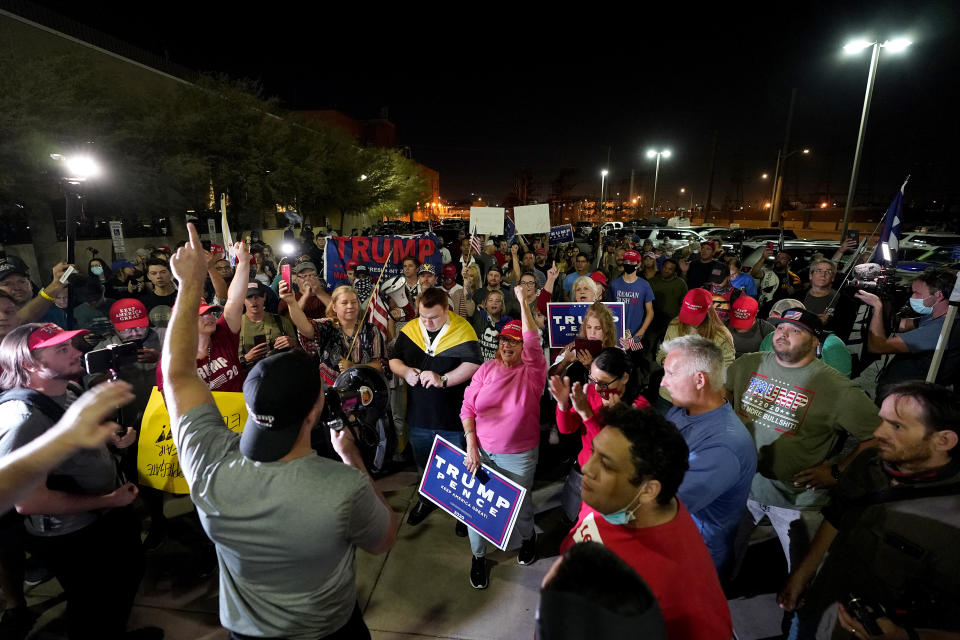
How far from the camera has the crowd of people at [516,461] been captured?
4.87 ft

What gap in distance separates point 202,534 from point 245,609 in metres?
2.57

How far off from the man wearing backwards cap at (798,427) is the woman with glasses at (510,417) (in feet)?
4.98

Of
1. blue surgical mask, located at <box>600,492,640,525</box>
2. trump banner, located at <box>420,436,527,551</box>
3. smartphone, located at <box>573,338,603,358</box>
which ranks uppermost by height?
blue surgical mask, located at <box>600,492,640,525</box>

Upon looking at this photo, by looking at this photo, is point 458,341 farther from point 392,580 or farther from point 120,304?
point 120,304

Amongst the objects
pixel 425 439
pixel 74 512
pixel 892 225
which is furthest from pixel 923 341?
pixel 74 512

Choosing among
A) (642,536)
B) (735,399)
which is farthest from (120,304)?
(735,399)

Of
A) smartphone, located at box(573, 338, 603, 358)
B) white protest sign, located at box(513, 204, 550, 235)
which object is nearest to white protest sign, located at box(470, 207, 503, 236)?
white protest sign, located at box(513, 204, 550, 235)

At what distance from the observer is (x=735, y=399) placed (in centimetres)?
330

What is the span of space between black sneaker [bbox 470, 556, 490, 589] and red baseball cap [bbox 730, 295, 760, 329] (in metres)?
3.64

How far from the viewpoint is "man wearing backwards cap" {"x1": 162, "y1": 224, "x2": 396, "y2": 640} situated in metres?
1.48

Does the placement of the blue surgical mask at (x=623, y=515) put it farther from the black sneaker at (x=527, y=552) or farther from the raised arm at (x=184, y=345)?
the black sneaker at (x=527, y=552)

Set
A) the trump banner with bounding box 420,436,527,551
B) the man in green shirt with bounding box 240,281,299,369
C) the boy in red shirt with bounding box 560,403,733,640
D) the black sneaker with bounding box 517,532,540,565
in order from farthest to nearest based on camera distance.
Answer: the man in green shirt with bounding box 240,281,299,369
the black sneaker with bounding box 517,532,540,565
the trump banner with bounding box 420,436,527,551
the boy in red shirt with bounding box 560,403,733,640

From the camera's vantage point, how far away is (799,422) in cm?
292

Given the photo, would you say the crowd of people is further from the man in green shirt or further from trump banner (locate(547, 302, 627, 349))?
trump banner (locate(547, 302, 627, 349))
